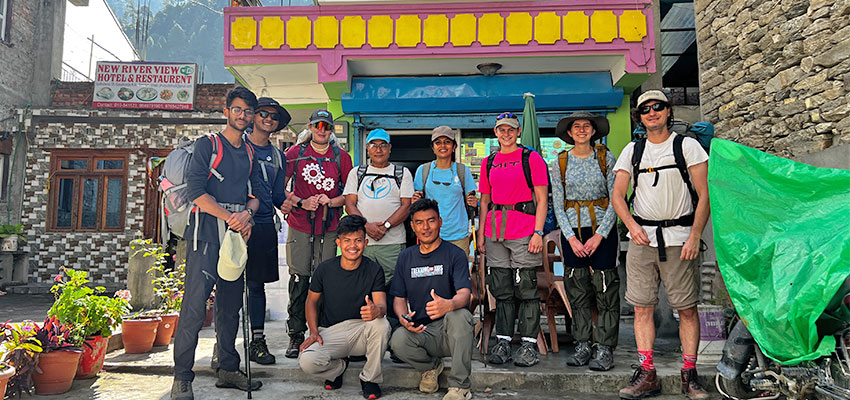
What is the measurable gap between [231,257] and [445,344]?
62.6 inches

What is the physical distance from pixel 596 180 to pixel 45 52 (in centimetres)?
1589

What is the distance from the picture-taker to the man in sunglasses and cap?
452 cm

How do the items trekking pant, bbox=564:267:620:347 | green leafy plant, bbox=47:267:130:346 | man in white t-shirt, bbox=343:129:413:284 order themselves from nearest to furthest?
green leafy plant, bbox=47:267:130:346 → trekking pant, bbox=564:267:620:347 → man in white t-shirt, bbox=343:129:413:284

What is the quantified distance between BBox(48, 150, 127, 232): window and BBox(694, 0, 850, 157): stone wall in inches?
521

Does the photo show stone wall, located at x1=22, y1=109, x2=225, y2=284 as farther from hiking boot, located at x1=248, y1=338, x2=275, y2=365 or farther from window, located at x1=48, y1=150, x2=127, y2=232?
hiking boot, located at x1=248, y1=338, x2=275, y2=365

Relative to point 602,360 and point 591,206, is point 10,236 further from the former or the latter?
point 602,360

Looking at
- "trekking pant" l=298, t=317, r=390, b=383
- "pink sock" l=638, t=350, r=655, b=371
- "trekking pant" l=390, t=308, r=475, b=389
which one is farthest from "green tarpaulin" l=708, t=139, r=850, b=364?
"trekking pant" l=298, t=317, r=390, b=383

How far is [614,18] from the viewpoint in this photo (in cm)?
679

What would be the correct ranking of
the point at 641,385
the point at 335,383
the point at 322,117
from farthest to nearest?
1. the point at 322,117
2. the point at 335,383
3. the point at 641,385

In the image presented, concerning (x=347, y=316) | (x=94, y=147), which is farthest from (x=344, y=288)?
(x=94, y=147)

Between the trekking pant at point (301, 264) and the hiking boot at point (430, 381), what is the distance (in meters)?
1.31

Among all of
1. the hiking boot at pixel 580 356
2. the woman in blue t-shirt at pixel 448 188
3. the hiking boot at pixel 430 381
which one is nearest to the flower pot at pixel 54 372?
the hiking boot at pixel 430 381

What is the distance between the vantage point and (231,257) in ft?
11.6

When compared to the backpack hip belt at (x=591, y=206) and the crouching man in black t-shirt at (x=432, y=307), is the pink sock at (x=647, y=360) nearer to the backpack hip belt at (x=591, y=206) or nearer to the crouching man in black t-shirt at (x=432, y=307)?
the backpack hip belt at (x=591, y=206)
